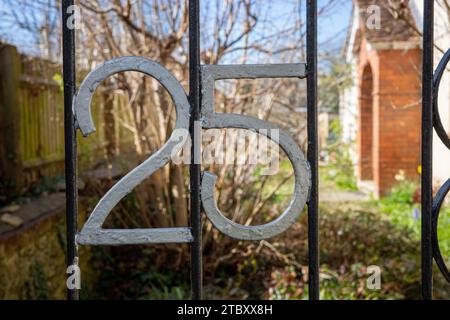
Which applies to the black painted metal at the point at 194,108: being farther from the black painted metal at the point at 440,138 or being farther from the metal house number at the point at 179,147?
the black painted metal at the point at 440,138

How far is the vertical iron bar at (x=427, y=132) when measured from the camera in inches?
37.9

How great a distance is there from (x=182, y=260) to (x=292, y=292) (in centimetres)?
100

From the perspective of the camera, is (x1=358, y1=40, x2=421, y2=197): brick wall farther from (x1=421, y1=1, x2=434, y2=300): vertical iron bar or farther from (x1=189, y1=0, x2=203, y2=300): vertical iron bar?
(x1=189, y1=0, x2=203, y2=300): vertical iron bar

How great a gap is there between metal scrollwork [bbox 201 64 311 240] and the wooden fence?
3.85m

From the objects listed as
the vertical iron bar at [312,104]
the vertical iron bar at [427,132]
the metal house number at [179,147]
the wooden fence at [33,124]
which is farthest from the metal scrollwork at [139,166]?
the wooden fence at [33,124]

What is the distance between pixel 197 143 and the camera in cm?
90

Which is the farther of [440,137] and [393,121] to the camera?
[393,121]

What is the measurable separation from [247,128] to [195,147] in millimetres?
99

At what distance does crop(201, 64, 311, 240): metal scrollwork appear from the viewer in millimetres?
896

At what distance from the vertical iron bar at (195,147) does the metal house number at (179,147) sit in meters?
0.01

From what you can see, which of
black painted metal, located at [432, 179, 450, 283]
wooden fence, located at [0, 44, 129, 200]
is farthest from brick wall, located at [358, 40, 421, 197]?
black painted metal, located at [432, 179, 450, 283]

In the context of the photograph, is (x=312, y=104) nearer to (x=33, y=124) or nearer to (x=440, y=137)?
(x=440, y=137)

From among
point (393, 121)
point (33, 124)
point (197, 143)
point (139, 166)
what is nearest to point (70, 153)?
point (139, 166)
